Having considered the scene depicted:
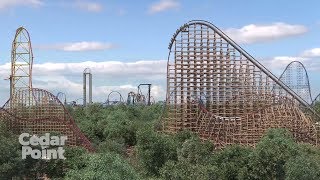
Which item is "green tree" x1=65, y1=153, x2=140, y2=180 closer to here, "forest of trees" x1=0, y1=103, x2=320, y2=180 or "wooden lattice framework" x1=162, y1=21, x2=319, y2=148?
"forest of trees" x1=0, y1=103, x2=320, y2=180

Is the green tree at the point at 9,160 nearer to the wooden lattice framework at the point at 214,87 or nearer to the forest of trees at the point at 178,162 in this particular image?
the forest of trees at the point at 178,162

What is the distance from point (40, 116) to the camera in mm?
28750

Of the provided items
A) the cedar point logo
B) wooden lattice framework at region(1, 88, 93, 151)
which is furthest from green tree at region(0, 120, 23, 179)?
wooden lattice framework at region(1, 88, 93, 151)

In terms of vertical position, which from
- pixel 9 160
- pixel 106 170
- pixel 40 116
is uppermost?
pixel 40 116

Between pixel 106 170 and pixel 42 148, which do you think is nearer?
pixel 106 170

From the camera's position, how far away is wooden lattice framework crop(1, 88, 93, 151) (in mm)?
24891

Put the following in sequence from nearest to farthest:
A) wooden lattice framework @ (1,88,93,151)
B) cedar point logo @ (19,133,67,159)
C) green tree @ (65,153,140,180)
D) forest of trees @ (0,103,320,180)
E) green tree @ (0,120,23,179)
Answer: green tree @ (65,153,140,180) → forest of trees @ (0,103,320,180) → green tree @ (0,120,23,179) → cedar point logo @ (19,133,67,159) → wooden lattice framework @ (1,88,93,151)

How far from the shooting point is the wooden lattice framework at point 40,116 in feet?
81.7

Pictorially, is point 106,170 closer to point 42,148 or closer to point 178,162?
point 178,162

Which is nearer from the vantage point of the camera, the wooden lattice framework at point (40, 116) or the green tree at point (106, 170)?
the green tree at point (106, 170)

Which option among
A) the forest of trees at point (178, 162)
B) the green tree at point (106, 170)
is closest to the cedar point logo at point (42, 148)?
the forest of trees at point (178, 162)

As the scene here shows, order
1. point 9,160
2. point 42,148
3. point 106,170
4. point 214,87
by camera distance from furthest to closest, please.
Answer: point 214,87, point 42,148, point 9,160, point 106,170

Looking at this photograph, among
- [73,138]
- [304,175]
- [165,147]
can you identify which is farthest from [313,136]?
[73,138]

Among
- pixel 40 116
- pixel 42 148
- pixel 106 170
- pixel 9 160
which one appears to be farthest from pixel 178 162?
pixel 40 116
